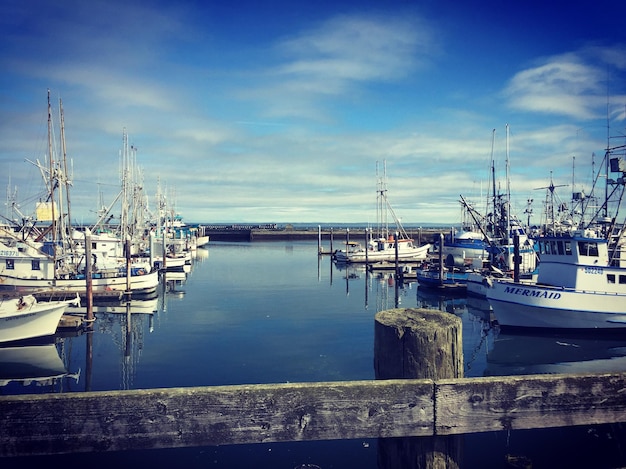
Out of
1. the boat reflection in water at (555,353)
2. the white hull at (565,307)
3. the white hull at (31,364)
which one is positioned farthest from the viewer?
the white hull at (565,307)

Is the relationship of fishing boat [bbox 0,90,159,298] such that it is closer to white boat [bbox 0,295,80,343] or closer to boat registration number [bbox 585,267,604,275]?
white boat [bbox 0,295,80,343]

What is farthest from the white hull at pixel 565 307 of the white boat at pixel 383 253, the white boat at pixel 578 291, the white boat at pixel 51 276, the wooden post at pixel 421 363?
the white boat at pixel 383 253

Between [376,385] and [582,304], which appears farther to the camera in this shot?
[582,304]

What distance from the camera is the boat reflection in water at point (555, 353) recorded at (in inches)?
781

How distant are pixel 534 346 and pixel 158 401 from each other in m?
24.6

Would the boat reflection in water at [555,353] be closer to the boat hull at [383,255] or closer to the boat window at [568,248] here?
the boat window at [568,248]

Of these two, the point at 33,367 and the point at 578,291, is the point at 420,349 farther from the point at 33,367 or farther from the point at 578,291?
the point at 578,291

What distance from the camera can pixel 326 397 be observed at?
387cm

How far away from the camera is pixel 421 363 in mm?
4102

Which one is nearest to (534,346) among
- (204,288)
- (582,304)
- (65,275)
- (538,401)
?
(582,304)

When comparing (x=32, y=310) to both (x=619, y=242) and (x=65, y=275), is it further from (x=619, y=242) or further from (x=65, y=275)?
(x=619, y=242)

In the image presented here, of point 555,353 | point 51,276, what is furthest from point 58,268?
point 555,353

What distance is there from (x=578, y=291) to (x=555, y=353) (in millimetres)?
4238

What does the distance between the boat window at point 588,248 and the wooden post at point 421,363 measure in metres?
24.5
